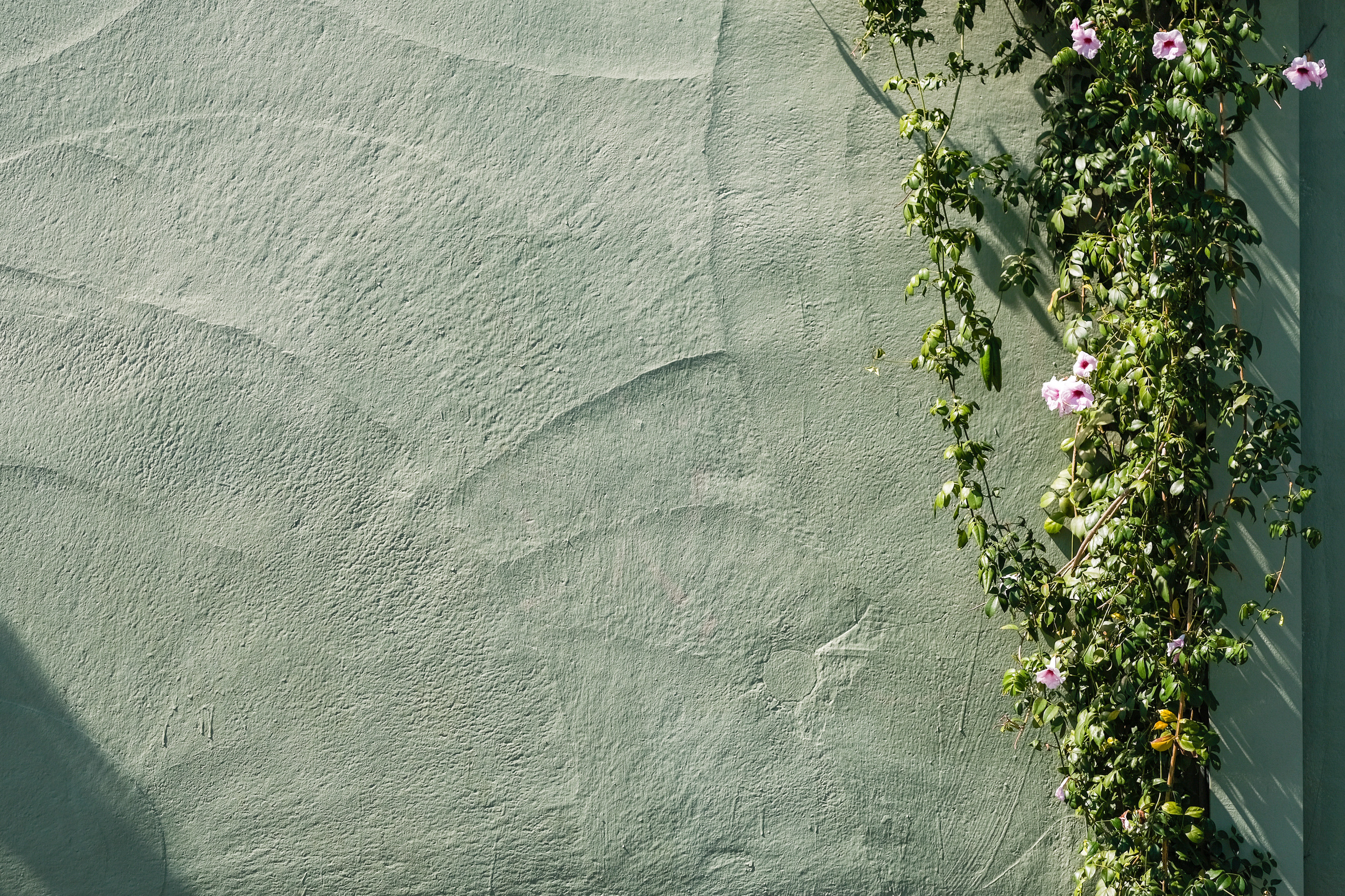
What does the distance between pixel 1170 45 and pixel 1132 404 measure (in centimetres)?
72

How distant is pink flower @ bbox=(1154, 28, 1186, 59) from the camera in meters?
2.04

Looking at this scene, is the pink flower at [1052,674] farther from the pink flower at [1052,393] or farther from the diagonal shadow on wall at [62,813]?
the diagonal shadow on wall at [62,813]

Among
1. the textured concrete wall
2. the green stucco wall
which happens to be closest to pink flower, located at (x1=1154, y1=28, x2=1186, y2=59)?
the green stucco wall

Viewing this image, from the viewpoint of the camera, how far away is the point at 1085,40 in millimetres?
2131

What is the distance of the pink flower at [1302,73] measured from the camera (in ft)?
6.83

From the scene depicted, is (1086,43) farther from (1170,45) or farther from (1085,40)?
(1170,45)

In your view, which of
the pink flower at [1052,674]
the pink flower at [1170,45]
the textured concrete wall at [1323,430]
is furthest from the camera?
the textured concrete wall at [1323,430]

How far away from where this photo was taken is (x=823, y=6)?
2402 millimetres

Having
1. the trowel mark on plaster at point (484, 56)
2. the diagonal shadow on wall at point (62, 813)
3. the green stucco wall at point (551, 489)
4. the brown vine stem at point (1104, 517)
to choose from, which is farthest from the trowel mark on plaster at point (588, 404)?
the diagonal shadow on wall at point (62, 813)

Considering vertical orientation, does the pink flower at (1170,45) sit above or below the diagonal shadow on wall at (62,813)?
above

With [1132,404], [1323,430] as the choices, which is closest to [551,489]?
[1132,404]

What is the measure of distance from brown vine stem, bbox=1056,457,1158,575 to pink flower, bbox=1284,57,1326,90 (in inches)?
32.6

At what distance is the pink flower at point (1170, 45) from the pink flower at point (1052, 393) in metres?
0.68

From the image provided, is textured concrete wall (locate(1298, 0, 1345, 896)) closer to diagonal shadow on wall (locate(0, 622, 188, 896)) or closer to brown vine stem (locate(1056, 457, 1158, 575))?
brown vine stem (locate(1056, 457, 1158, 575))
